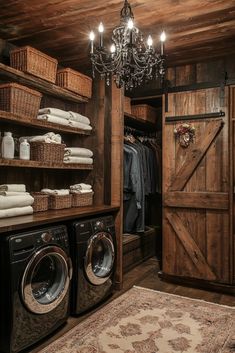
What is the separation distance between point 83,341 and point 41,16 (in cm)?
256

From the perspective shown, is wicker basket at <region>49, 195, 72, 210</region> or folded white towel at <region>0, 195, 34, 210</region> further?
wicker basket at <region>49, 195, 72, 210</region>

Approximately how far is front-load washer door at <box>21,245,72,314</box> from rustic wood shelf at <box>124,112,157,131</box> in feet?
6.78

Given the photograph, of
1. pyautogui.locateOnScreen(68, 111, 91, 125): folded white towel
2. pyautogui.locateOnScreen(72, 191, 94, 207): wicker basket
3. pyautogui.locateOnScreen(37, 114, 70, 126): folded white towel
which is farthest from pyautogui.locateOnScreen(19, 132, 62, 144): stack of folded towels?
pyautogui.locateOnScreen(72, 191, 94, 207): wicker basket

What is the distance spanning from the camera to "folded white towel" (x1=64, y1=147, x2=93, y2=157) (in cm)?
312

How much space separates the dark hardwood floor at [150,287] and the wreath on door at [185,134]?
5.30ft

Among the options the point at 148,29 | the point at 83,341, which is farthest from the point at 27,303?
the point at 148,29

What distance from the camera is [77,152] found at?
3191 mm

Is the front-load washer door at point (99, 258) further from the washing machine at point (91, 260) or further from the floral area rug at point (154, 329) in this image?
the floral area rug at point (154, 329)

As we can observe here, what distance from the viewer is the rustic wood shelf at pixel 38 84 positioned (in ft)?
8.24

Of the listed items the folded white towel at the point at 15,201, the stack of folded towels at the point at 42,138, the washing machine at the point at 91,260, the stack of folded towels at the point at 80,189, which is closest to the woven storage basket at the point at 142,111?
the stack of folded towels at the point at 80,189

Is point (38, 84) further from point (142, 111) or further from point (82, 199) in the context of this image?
point (142, 111)

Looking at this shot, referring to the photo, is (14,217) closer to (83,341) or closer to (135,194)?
Answer: (83,341)

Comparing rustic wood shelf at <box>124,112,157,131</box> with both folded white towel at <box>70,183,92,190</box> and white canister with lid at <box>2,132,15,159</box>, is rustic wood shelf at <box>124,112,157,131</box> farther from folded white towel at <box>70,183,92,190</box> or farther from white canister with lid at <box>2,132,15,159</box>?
white canister with lid at <box>2,132,15,159</box>

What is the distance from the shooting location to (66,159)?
3.10m
